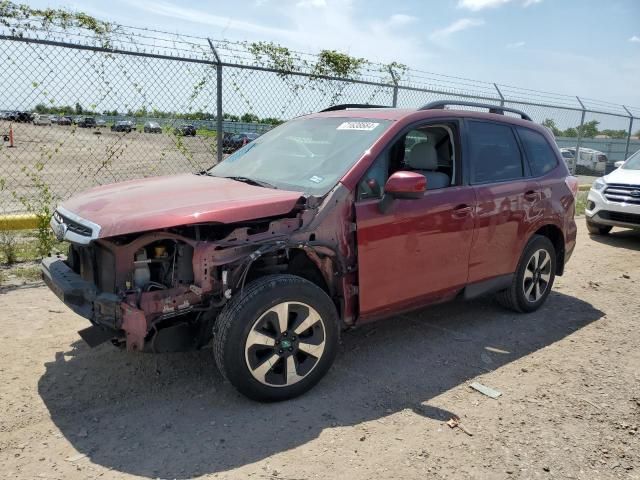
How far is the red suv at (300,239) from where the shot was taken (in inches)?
126

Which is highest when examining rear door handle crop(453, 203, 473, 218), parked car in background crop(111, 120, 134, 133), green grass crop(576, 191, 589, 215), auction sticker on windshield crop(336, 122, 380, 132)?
parked car in background crop(111, 120, 134, 133)

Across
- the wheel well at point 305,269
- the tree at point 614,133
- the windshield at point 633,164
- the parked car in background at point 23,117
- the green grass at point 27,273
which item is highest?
the tree at point 614,133

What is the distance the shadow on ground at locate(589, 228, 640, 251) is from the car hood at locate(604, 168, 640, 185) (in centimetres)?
Result: 101

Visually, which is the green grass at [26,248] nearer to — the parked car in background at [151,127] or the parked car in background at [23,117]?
the parked car in background at [23,117]

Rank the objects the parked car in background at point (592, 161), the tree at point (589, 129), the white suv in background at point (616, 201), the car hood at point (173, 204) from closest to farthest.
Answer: the car hood at point (173, 204), the white suv in background at point (616, 201), the tree at point (589, 129), the parked car in background at point (592, 161)

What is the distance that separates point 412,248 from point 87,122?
4.52 m

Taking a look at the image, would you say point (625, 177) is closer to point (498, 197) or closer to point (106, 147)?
point (498, 197)

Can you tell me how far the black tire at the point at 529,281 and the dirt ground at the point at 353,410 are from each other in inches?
12.3

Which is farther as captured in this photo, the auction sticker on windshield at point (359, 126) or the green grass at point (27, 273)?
the green grass at point (27, 273)

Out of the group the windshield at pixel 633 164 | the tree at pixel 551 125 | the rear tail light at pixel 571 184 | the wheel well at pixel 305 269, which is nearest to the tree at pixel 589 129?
the tree at pixel 551 125

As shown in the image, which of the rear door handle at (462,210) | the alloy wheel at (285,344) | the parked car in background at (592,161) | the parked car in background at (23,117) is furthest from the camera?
the parked car in background at (592,161)

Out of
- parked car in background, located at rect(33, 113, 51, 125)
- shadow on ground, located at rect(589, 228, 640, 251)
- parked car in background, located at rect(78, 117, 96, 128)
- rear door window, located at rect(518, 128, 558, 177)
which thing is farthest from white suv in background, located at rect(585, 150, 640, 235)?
parked car in background, located at rect(33, 113, 51, 125)

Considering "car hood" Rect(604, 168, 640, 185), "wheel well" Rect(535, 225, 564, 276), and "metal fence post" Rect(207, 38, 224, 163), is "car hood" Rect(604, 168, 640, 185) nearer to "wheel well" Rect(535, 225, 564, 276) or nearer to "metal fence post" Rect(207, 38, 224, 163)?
"wheel well" Rect(535, 225, 564, 276)

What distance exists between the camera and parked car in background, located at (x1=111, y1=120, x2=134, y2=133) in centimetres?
672
